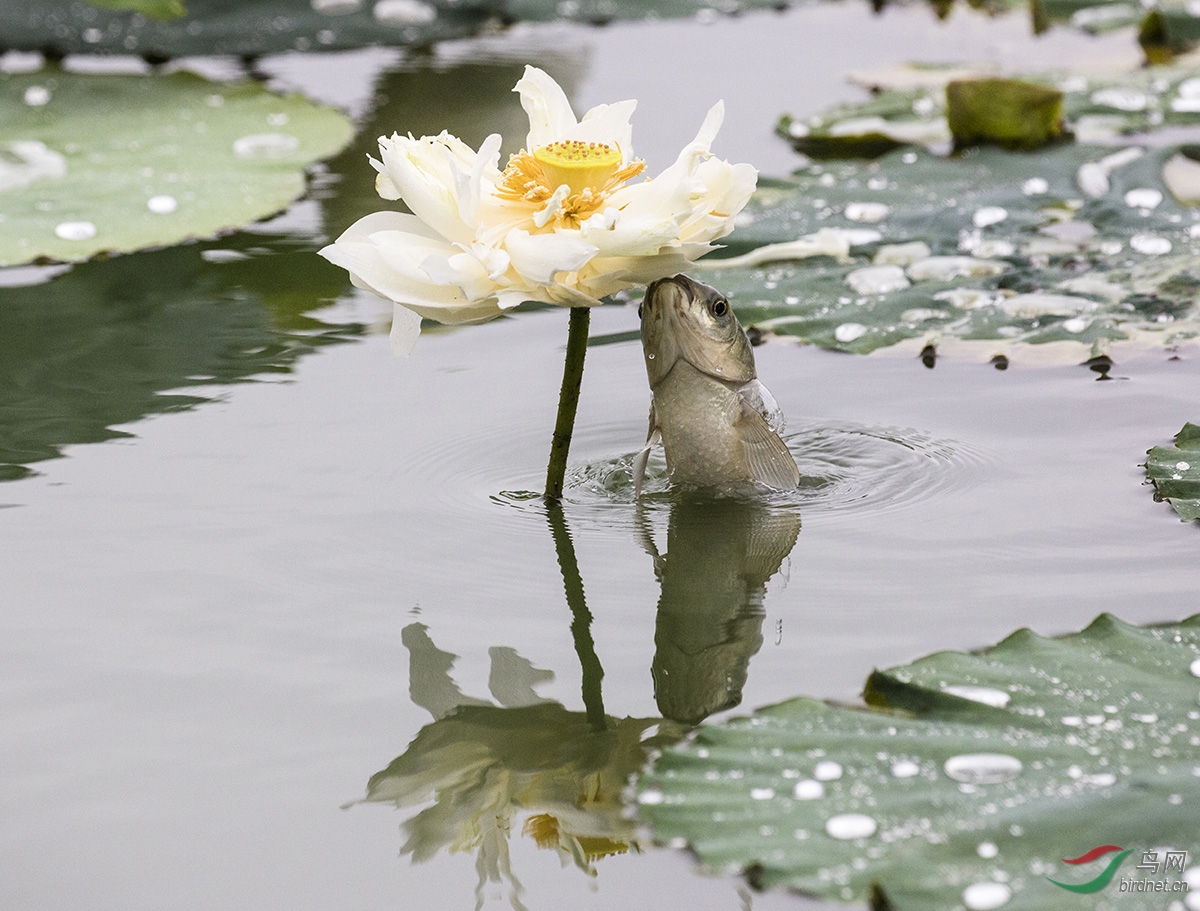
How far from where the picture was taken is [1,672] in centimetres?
168

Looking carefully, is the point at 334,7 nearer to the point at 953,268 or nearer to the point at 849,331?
the point at 953,268

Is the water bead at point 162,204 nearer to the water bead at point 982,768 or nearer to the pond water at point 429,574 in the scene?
the pond water at point 429,574

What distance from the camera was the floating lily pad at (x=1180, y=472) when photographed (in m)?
1.90

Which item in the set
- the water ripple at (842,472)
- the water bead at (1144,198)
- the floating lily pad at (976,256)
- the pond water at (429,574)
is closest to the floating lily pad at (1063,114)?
the floating lily pad at (976,256)

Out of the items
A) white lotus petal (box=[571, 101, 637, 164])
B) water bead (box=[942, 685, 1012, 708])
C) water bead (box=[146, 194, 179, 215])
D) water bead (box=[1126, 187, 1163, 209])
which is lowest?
water bead (box=[146, 194, 179, 215])

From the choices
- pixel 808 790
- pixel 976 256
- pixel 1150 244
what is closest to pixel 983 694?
pixel 808 790

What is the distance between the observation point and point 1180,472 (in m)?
1.98

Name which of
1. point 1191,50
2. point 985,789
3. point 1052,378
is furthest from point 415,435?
point 1191,50

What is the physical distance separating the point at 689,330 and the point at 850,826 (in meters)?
0.90

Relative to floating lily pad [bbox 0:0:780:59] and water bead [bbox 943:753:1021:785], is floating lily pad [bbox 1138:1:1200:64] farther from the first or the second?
water bead [bbox 943:753:1021:785]

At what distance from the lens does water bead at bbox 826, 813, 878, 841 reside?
125 cm

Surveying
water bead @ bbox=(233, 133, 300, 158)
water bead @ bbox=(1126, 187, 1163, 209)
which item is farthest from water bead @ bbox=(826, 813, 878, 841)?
water bead @ bbox=(233, 133, 300, 158)

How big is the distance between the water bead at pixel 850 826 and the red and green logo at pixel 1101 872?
16cm

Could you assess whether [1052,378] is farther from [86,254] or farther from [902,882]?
[86,254]
